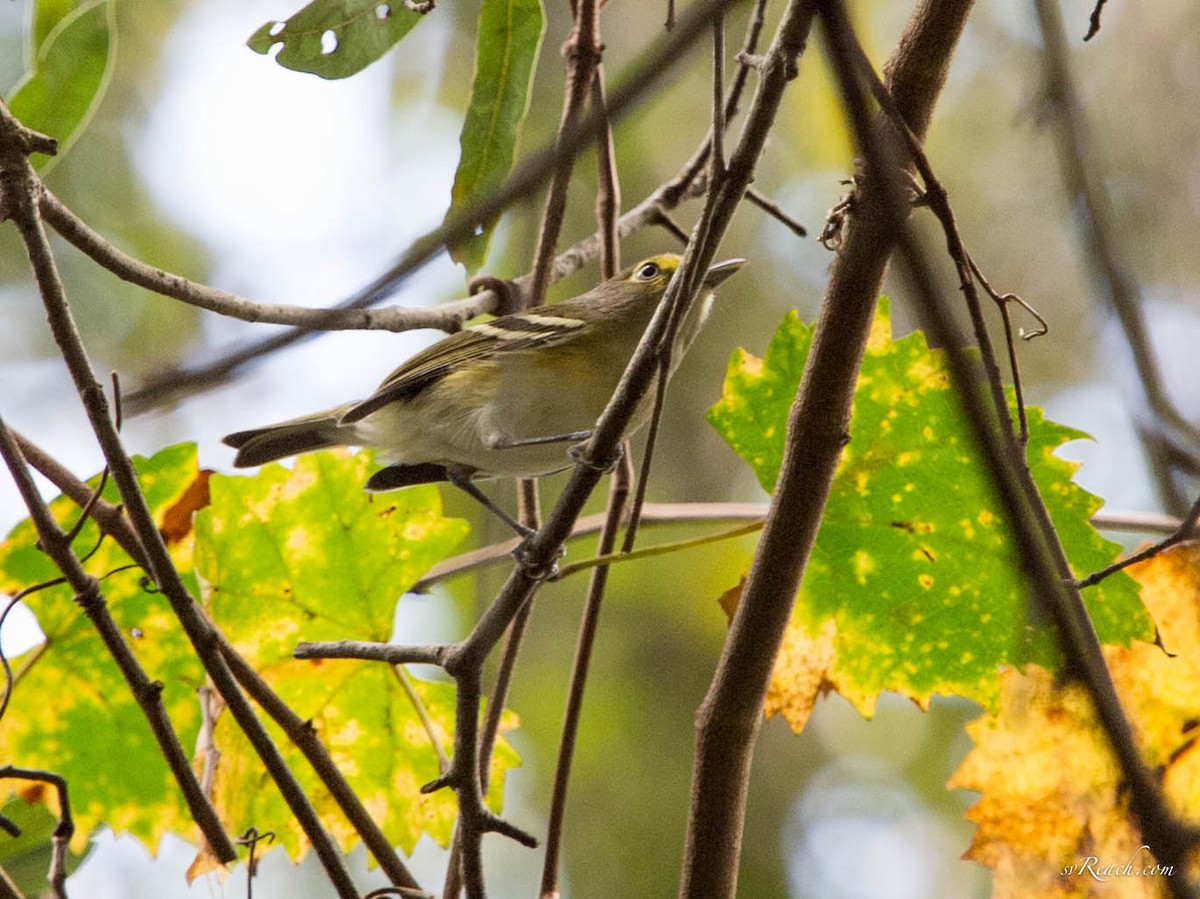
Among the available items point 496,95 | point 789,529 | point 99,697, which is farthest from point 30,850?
point 496,95

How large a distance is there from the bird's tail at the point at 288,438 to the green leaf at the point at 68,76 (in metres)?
0.98

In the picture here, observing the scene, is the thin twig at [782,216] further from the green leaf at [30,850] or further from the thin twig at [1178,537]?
the green leaf at [30,850]

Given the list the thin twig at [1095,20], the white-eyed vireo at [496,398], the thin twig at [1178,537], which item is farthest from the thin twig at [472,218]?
the white-eyed vireo at [496,398]

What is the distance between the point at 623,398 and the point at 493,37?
3.37 feet

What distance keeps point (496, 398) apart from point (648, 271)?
1.78 feet

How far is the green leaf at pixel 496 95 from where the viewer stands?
2039mm

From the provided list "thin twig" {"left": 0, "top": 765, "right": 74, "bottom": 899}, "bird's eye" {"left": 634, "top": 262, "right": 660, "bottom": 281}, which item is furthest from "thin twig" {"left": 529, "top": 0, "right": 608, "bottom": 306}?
"thin twig" {"left": 0, "top": 765, "right": 74, "bottom": 899}

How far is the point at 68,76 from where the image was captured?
1895mm

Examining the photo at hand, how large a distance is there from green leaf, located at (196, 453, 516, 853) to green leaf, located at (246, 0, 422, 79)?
2.20 feet

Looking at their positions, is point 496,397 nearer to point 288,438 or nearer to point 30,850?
point 288,438

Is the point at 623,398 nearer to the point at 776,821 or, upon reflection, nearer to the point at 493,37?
the point at 493,37

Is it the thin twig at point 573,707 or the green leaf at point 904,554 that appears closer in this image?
the thin twig at point 573,707

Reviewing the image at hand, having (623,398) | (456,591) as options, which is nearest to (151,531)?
(623,398)

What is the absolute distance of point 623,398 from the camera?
4.31 feet
